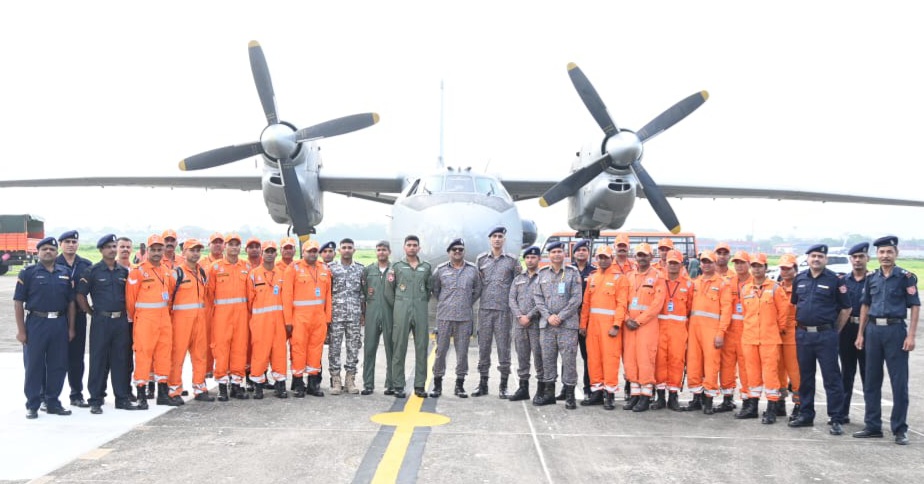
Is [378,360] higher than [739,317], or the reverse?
[739,317]

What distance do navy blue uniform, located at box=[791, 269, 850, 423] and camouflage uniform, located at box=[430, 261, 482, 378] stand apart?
10.5 feet

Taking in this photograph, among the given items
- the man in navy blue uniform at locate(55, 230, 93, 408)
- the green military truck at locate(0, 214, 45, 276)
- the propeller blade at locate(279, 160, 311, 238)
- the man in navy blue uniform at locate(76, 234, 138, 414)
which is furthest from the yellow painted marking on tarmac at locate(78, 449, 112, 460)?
the green military truck at locate(0, 214, 45, 276)

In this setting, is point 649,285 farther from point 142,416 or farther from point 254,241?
point 142,416

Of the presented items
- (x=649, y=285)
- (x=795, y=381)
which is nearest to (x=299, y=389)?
(x=649, y=285)

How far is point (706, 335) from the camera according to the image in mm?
6520

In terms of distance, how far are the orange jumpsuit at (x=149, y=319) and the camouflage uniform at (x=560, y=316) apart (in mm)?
3693

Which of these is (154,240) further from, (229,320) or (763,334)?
(763,334)

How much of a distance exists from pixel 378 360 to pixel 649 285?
13.8ft

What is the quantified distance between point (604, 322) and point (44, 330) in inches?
209

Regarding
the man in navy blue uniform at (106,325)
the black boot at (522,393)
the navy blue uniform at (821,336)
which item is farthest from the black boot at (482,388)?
the man in navy blue uniform at (106,325)

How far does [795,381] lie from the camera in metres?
6.31

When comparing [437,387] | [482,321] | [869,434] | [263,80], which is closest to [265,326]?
[437,387]

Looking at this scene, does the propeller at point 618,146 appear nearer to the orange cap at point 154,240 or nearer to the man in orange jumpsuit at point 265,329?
the man in orange jumpsuit at point 265,329

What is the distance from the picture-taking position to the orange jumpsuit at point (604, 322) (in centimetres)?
666
